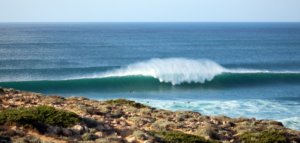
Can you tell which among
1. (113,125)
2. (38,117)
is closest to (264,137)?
(113,125)

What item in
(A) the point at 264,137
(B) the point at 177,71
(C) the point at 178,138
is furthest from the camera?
(B) the point at 177,71

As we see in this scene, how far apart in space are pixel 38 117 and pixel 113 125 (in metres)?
1.81

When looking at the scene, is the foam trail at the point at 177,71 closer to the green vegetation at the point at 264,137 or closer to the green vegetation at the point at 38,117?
the green vegetation at the point at 264,137

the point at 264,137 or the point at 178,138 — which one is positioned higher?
the point at 178,138

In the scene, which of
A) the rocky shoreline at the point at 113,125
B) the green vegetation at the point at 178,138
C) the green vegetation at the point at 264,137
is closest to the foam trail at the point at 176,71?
the rocky shoreline at the point at 113,125

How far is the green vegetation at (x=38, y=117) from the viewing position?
8.55 meters

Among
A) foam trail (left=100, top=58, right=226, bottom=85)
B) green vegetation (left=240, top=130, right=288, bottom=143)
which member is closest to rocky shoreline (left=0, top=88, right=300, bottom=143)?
green vegetation (left=240, top=130, right=288, bottom=143)

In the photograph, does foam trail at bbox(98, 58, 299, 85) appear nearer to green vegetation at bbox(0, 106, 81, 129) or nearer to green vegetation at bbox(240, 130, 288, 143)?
green vegetation at bbox(240, 130, 288, 143)

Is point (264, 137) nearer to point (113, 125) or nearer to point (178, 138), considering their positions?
point (178, 138)

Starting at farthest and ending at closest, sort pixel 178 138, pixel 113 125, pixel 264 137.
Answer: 1. pixel 264 137
2. pixel 113 125
3. pixel 178 138

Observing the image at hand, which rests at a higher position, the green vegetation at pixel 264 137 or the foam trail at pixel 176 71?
the foam trail at pixel 176 71

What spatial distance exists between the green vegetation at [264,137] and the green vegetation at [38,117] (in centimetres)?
402

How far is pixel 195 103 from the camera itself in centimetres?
2445

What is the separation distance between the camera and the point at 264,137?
10.0 metres
